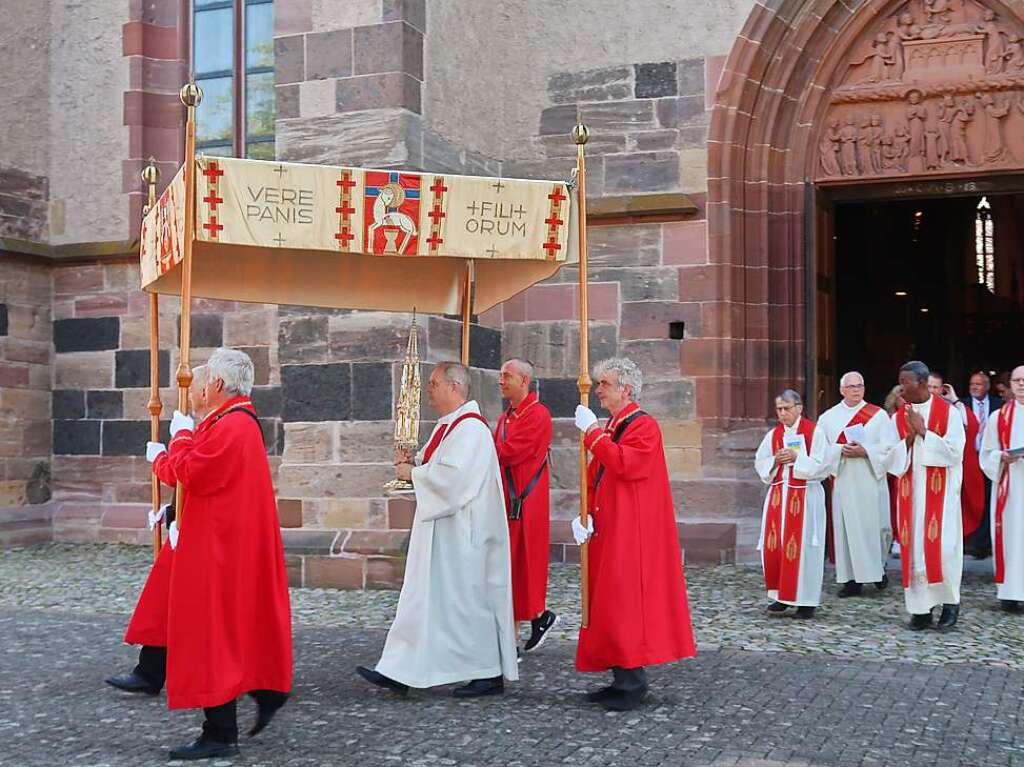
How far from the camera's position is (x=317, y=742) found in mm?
5113

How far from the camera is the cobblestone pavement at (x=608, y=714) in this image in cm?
493

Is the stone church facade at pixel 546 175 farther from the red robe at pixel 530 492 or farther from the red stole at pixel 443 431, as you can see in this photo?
Result: the red stole at pixel 443 431

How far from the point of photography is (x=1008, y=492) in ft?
27.8

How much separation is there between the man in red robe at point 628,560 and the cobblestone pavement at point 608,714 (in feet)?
0.71

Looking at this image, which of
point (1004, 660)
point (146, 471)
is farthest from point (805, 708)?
point (146, 471)

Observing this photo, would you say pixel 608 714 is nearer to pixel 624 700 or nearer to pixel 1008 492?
pixel 624 700

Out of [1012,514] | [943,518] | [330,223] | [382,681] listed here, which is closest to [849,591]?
[1012,514]

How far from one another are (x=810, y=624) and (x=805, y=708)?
236cm

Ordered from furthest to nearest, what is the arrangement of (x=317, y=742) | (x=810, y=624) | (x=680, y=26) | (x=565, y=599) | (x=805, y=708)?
(x=680, y=26), (x=565, y=599), (x=810, y=624), (x=805, y=708), (x=317, y=742)

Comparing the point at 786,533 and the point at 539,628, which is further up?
the point at 786,533

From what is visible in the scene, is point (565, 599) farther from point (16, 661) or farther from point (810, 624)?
point (16, 661)

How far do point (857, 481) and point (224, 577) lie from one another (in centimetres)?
554

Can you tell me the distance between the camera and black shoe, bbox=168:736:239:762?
4832mm

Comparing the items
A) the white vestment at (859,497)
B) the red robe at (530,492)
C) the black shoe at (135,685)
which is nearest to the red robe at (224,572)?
the black shoe at (135,685)
